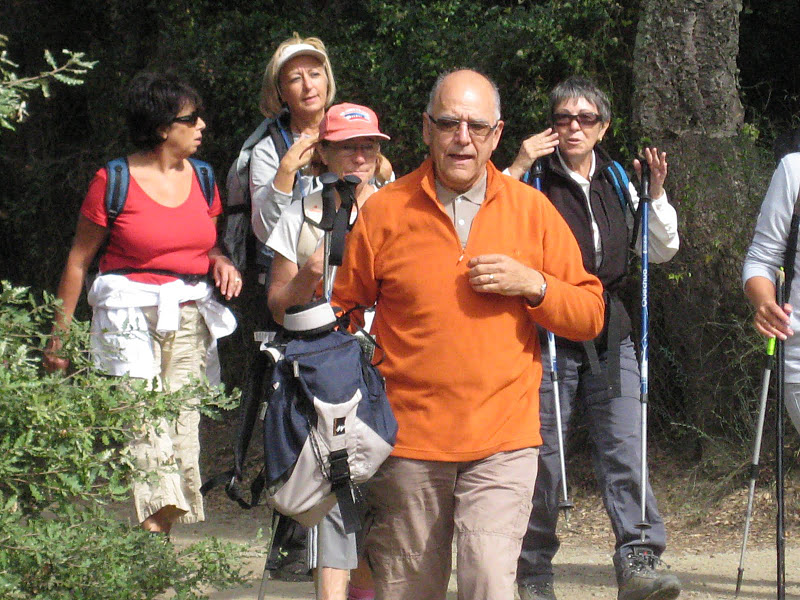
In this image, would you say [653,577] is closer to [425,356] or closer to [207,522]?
[425,356]

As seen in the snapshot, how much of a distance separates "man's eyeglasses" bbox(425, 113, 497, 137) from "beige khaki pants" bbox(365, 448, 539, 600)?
3.34ft

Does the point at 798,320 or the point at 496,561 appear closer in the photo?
the point at 496,561

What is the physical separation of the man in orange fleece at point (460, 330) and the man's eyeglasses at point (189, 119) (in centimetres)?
164

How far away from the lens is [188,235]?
17.1 feet

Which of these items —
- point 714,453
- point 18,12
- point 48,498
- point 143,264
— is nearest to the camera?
point 48,498

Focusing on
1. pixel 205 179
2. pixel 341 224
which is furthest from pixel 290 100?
pixel 341 224

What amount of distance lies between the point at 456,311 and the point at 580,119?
1.73m

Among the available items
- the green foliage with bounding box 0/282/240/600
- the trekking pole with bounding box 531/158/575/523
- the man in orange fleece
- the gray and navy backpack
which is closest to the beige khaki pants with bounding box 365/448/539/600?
the man in orange fleece

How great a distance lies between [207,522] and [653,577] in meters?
3.54

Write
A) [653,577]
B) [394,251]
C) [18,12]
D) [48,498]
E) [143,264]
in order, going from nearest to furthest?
1. [48,498]
2. [394,251]
3. [653,577]
4. [143,264]
5. [18,12]

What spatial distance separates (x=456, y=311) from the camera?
144 inches

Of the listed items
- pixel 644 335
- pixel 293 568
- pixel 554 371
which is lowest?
pixel 293 568

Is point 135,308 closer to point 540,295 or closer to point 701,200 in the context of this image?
point 540,295

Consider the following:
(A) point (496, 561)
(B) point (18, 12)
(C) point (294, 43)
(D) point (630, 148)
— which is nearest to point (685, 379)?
(D) point (630, 148)
